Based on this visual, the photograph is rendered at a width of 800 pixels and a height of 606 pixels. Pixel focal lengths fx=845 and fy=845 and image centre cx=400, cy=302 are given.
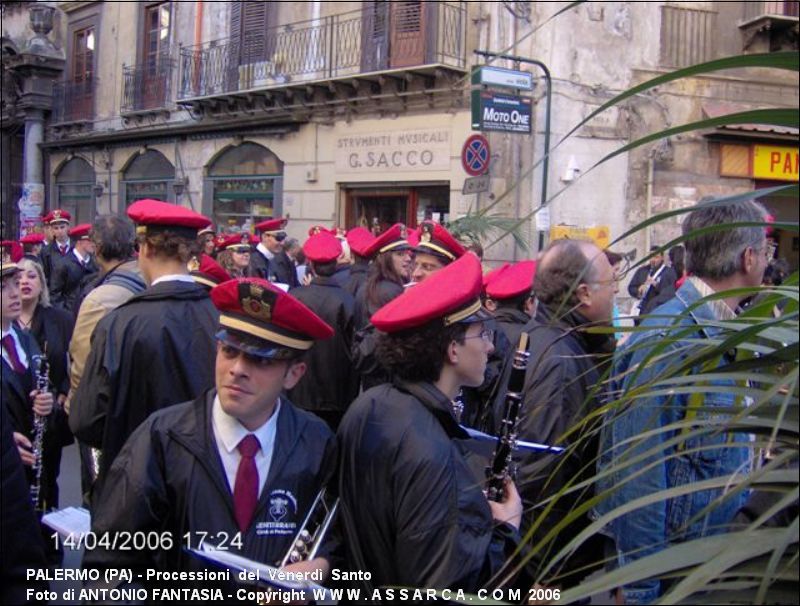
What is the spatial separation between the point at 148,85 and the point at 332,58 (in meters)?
7.71

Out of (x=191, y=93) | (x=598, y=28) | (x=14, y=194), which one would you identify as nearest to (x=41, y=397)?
(x=598, y=28)

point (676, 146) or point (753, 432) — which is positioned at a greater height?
point (676, 146)

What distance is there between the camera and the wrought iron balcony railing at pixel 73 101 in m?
25.5

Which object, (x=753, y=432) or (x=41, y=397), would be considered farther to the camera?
(x=41, y=397)

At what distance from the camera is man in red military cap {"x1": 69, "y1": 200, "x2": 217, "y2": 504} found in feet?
11.3

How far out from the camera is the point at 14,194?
28516 millimetres

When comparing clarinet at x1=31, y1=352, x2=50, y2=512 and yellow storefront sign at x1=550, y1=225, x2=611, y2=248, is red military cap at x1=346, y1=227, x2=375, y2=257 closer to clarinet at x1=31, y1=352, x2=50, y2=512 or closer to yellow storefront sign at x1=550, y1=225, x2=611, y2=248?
clarinet at x1=31, y1=352, x2=50, y2=512

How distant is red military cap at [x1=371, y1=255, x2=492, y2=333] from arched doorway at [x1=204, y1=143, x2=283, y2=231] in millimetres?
16512

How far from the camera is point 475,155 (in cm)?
1343

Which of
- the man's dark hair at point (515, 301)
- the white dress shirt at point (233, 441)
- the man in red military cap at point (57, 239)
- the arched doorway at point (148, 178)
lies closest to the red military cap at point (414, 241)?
the man's dark hair at point (515, 301)

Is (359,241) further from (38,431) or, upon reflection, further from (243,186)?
(243,186)

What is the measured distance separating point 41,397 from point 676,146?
1353 centimetres

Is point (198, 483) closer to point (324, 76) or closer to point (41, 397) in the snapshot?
point (41, 397)

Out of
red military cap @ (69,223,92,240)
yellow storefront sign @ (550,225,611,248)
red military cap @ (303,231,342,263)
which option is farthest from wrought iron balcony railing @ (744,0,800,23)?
red military cap @ (303,231,342,263)
